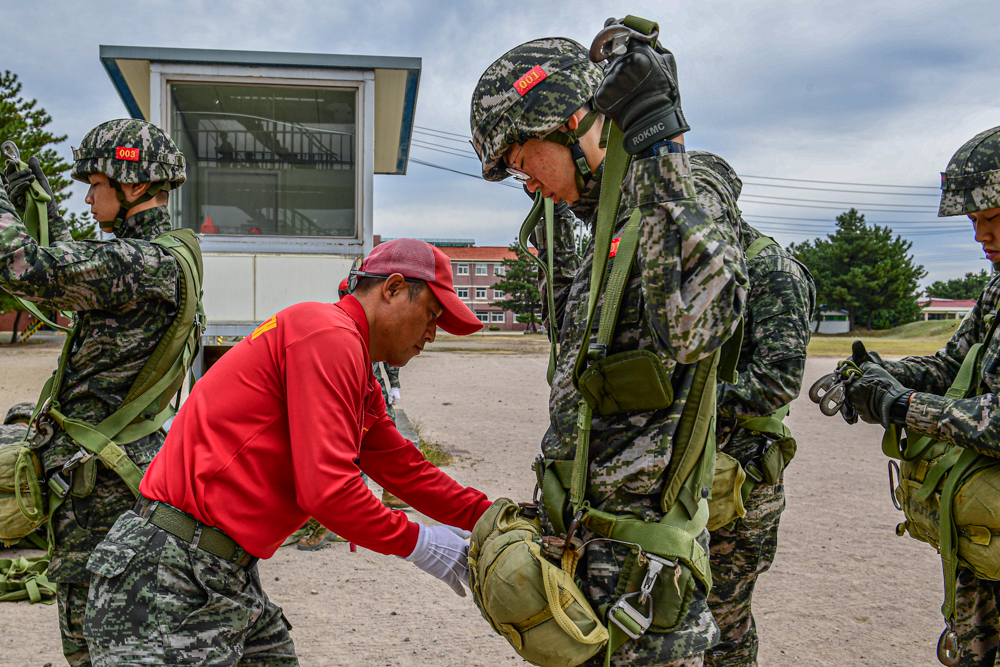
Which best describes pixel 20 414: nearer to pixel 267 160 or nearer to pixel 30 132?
pixel 267 160

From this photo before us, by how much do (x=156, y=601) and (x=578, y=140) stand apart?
1651 millimetres

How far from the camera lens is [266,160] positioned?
6.95 meters

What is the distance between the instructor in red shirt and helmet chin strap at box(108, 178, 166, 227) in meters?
1.48

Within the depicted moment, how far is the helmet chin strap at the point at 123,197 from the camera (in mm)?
3051

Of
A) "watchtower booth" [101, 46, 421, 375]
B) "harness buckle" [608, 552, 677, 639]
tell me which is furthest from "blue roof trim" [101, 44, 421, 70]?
"harness buckle" [608, 552, 677, 639]

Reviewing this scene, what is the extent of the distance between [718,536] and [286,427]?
1.97 meters

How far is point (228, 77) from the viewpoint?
645 centimetres

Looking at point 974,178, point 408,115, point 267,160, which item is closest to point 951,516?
point 974,178

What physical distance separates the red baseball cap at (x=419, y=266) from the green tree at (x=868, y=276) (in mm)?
53961

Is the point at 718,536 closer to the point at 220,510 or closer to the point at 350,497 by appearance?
the point at 350,497

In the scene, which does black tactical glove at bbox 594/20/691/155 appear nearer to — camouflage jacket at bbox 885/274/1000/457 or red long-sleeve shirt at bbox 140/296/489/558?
red long-sleeve shirt at bbox 140/296/489/558

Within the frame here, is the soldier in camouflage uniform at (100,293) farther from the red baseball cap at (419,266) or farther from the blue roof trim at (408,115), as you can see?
the blue roof trim at (408,115)

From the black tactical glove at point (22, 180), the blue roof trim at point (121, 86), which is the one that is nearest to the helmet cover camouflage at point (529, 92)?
the black tactical glove at point (22, 180)

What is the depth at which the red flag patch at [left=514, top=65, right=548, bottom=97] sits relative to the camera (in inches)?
74.7
